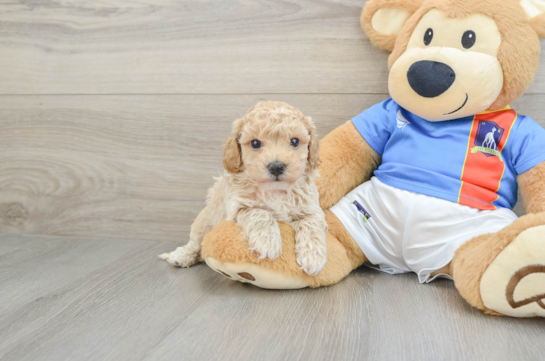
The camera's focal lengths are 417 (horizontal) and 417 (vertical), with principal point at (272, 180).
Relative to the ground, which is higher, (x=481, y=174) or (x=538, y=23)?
(x=538, y=23)

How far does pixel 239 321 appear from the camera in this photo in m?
0.91

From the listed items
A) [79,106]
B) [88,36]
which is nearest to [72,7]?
[88,36]

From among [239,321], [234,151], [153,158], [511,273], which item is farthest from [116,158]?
[511,273]

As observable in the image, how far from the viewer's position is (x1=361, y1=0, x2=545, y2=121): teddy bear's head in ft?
3.42

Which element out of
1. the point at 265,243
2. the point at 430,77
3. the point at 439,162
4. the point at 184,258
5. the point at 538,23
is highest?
the point at 538,23

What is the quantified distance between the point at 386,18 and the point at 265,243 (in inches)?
30.5

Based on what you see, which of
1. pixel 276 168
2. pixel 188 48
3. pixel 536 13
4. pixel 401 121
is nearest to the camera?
pixel 276 168

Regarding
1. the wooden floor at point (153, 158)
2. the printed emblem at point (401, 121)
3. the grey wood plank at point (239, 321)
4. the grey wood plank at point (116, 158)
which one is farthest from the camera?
the grey wood plank at point (116, 158)

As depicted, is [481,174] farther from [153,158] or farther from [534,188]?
[153,158]

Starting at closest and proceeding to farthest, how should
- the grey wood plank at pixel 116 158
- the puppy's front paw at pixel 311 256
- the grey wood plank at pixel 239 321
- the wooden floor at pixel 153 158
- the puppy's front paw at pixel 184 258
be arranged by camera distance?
the grey wood plank at pixel 239 321 → the wooden floor at pixel 153 158 → the puppy's front paw at pixel 311 256 → the puppy's front paw at pixel 184 258 → the grey wood plank at pixel 116 158

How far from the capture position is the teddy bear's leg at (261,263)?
1007 millimetres

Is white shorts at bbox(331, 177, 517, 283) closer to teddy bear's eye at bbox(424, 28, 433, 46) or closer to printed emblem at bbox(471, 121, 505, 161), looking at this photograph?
printed emblem at bbox(471, 121, 505, 161)

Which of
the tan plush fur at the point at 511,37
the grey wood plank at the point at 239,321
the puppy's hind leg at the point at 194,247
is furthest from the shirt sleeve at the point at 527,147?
the puppy's hind leg at the point at 194,247

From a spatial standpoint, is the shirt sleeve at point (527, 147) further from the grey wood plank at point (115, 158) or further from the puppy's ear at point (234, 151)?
the puppy's ear at point (234, 151)
